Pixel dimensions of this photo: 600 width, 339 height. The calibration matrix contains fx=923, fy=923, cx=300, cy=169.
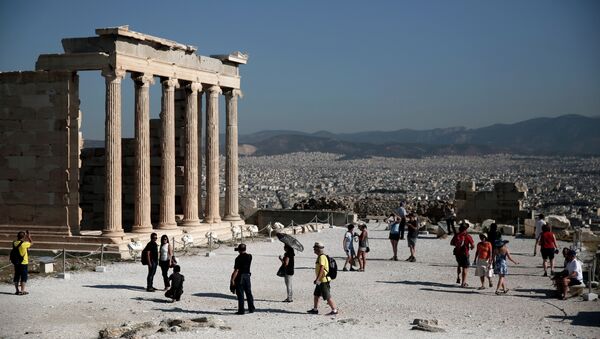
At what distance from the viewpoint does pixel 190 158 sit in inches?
1239

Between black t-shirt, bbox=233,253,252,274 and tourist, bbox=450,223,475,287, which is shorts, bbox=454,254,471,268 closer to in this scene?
tourist, bbox=450,223,475,287

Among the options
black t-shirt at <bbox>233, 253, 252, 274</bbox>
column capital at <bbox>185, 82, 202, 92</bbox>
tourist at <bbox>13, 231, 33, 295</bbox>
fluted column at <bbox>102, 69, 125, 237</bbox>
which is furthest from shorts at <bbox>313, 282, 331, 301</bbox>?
column capital at <bbox>185, 82, 202, 92</bbox>

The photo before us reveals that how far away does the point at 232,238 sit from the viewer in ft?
106

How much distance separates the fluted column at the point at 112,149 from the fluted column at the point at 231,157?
8112 millimetres

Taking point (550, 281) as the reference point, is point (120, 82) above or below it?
above

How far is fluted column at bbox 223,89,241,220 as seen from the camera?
113ft

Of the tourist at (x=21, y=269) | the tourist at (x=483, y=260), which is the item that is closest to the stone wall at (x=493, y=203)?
the tourist at (x=483, y=260)

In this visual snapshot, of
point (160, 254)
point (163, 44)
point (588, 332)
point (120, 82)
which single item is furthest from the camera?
point (163, 44)

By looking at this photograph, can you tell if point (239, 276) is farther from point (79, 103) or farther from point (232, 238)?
point (232, 238)

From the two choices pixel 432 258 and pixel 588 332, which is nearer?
pixel 588 332

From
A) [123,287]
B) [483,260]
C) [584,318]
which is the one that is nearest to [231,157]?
[123,287]

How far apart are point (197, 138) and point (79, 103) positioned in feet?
19.1

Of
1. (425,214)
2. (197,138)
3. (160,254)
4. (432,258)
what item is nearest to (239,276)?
(160,254)

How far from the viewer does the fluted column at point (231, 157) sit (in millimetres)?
34531
